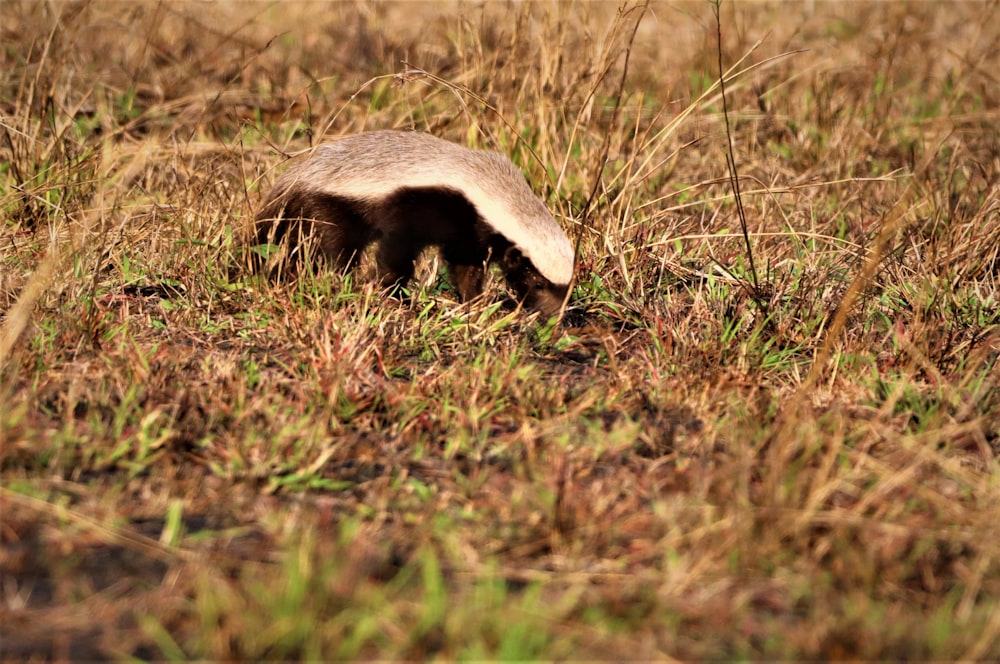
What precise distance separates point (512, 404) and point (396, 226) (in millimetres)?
1170

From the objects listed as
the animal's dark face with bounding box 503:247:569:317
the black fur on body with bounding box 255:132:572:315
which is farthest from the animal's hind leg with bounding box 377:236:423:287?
the animal's dark face with bounding box 503:247:569:317

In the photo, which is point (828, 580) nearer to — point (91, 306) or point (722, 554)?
point (722, 554)

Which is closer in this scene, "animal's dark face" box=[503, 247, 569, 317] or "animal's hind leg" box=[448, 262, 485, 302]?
"animal's dark face" box=[503, 247, 569, 317]

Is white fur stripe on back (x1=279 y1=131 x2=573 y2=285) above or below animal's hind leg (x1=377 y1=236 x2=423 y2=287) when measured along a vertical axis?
above

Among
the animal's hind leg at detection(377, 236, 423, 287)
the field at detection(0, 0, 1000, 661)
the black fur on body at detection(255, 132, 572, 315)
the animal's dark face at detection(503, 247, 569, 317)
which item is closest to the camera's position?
the field at detection(0, 0, 1000, 661)

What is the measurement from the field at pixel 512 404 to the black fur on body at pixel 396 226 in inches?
4.7

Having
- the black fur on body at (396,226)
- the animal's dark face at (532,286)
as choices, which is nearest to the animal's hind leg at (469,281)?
the black fur on body at (396,226)

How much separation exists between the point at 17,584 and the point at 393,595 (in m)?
0.77

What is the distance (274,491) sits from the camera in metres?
2.65

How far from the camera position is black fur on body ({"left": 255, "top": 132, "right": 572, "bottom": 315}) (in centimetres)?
394

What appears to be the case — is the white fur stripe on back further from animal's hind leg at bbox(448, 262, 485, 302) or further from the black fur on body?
animal's hind leg at bbox(448, 262, 485, 302)

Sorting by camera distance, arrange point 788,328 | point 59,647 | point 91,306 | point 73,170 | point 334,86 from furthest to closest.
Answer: point 334,86
point 73,170
point 788,328
point 91,306
point 59,647

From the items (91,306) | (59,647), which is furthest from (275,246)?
(59,647)

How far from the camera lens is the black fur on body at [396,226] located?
155 inches
